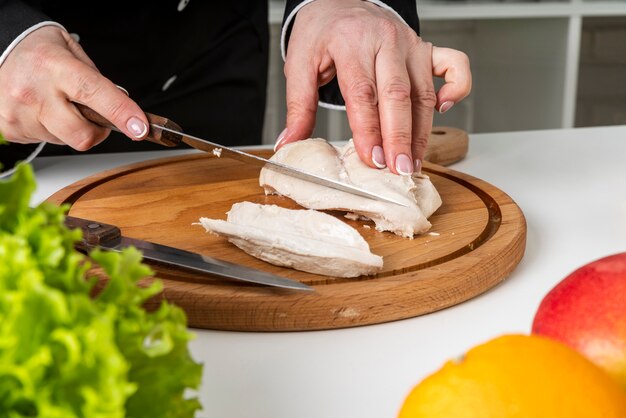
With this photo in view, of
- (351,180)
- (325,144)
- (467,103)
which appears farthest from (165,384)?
(467,103)

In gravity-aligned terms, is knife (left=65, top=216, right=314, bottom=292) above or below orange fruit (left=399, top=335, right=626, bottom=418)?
below

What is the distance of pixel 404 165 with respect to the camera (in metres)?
1.08

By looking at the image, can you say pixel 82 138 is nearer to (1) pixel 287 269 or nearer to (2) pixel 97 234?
(2) pixel 97 234

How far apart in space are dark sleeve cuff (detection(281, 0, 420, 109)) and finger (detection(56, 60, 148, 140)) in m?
0.42

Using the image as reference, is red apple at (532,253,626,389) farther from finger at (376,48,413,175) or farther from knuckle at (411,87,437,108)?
knuckle at (411,87,437,108)

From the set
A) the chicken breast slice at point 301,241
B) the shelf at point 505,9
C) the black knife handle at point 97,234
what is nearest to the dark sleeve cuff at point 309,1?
the chicken breast slice at point 301,241

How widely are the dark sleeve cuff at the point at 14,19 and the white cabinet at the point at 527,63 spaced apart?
1.60 meters

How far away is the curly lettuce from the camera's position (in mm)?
299

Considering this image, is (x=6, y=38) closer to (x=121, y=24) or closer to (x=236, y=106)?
(x=121, y=24)

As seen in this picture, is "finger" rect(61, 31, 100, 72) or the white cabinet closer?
"finger" rect(61, 31, 100, 72)

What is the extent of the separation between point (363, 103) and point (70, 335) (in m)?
0.87

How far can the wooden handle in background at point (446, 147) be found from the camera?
1.40 m

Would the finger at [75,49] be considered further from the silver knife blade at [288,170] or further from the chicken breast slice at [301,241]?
the chicken breast slice at [301,241]

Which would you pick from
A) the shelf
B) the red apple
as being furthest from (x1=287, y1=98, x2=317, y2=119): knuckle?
the shelf
